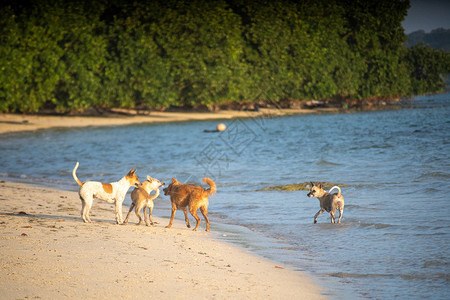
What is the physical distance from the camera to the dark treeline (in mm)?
37000

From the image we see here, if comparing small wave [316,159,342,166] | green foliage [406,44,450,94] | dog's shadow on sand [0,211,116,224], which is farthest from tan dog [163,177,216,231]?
green foliage [406,44,450,94]

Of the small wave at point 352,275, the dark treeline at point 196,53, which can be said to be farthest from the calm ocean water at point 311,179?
the dark treeline at point 196,53

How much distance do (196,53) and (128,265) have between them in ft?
133

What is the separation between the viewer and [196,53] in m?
45.7

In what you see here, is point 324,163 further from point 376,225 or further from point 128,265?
point 128,265

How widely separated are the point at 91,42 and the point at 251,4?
16539 millimetres

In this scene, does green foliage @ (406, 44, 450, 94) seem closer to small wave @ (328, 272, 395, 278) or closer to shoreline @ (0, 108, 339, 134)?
shoreline @ (0, 108, 339, 134)

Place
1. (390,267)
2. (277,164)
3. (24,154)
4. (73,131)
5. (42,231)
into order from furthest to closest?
(73,131) < (24,154) < (277,164) < (42,231) < (390,267)

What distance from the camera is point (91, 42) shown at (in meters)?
39.9

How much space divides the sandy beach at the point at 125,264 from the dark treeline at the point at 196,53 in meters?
29.1

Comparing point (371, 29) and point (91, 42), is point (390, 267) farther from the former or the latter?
point (371, 29)

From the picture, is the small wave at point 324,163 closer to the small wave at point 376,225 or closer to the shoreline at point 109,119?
the small wave at point 376,225

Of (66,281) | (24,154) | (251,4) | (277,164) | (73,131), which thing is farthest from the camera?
(251,4)

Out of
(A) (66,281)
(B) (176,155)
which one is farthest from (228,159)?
(A) (66,281)
